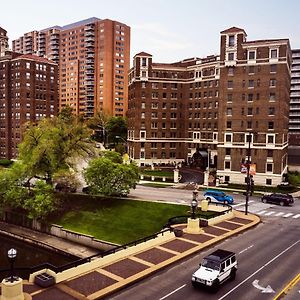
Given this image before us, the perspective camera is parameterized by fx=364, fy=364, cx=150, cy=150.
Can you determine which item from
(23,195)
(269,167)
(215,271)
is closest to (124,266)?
(215,271)

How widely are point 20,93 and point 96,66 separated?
56.2 m

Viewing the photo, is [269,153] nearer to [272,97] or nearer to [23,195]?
[272,97]

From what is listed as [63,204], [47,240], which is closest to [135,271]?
[47,240]

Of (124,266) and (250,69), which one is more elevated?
(250,69)

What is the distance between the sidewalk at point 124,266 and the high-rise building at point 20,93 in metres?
77.6

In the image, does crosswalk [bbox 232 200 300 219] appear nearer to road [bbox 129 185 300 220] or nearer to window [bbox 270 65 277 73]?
road [bbox 129 185 300 220]

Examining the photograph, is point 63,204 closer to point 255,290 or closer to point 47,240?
point 47,240

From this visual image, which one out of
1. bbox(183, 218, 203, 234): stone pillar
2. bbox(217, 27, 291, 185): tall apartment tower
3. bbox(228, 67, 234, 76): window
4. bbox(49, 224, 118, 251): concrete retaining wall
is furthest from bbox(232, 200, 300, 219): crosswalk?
bbox(228, 67, 234, 76): window

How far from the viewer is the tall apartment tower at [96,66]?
148250 mm

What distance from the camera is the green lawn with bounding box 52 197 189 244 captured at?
4069 centimetres

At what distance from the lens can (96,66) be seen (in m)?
150

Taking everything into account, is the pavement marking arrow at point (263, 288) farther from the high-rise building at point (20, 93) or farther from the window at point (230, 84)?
the high-rise building at point (20, 93)

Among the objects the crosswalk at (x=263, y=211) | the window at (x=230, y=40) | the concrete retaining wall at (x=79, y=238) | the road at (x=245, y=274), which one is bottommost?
the concrete retaining wall at (x=79, y=238)

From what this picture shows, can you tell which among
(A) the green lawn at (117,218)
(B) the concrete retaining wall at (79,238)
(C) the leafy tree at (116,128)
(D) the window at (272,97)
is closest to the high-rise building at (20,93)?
(C) the leafy tree at (116,128)
